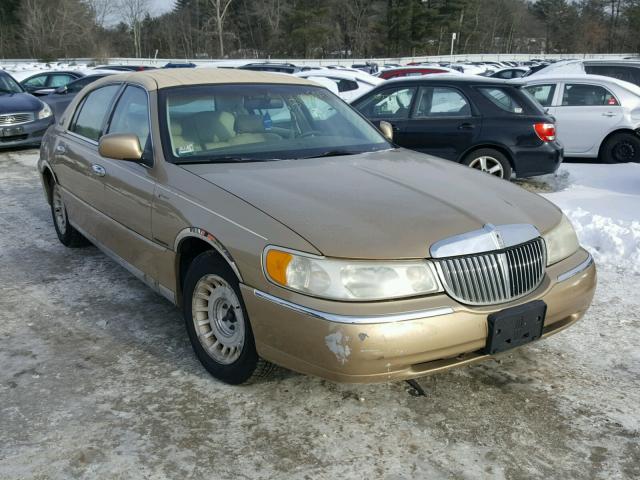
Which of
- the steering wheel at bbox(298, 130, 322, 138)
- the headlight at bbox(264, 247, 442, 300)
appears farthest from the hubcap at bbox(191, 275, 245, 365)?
the steering wheel at bbox(298, 130, 322, 138)

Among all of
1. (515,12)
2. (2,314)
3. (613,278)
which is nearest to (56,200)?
(2,314)

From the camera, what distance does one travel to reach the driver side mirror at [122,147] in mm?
3650

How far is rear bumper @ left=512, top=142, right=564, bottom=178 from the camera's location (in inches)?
310

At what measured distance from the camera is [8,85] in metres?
→ 12.6

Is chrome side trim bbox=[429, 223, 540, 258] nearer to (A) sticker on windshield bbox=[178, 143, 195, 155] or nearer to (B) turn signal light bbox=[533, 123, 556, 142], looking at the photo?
(A) sticker on windshield bbox=[178, 143, 195, 155]

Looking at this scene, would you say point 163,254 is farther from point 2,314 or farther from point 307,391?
→ point 2,314

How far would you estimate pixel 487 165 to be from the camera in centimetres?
806

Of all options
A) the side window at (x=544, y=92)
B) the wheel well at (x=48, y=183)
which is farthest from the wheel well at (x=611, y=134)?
the wheel well at (x=48, y=183)

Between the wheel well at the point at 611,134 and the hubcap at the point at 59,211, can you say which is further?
the wheel well at the point at 611,134

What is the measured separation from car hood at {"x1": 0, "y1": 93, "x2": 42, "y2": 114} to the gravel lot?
8.41m

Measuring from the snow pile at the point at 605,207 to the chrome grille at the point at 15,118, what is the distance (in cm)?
922

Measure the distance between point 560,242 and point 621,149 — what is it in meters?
7.86

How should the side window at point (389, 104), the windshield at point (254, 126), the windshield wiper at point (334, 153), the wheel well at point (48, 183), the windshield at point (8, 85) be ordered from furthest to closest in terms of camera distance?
the windshield at point (8, 85) → the side window at point (389, 104) → the wheel well at point (48, 183) → the windshield wiper at point (334, 153) → the windshield at point (254, 126)

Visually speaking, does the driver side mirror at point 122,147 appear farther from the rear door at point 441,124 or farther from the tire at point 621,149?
the tire at point 621,149
